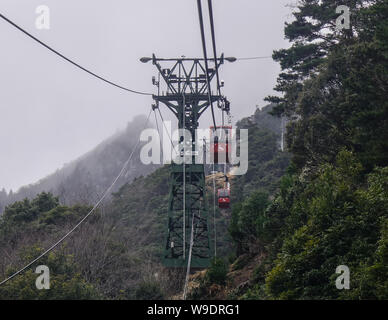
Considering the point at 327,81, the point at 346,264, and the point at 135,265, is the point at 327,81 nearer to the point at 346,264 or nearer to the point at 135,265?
the point at 346,264

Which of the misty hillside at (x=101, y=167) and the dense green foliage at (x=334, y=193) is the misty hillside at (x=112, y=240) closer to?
the dense green foliage at (x=334, y=193)

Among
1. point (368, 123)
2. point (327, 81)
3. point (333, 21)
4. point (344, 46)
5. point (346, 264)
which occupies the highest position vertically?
point (333, 21)

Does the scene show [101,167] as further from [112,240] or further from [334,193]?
[334,193]

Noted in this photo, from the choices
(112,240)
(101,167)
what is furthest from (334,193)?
(101,167)

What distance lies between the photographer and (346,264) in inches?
352

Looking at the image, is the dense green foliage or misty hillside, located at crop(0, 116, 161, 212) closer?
the dense green foliage

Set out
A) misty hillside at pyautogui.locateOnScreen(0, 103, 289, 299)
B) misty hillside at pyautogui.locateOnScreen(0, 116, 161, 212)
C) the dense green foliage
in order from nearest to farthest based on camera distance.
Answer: the dense green foliage < misty hillside at pyautogui.locateOnScreen(0, 103, 289, 299) < misty hillside at pyautogui.locateOnScreen(0, 116, 161, 212)

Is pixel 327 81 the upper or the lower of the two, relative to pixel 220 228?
upper

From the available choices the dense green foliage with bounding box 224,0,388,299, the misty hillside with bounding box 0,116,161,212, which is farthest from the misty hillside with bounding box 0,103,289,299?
the misty hillside with bounding box 0,116,161,212

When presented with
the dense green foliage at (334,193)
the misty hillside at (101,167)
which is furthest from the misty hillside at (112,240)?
the misty hillside at (101,167)

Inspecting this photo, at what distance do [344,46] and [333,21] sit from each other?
26.3 ft

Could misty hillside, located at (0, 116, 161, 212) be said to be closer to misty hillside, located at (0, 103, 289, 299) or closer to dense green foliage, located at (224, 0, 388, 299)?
misty hillside, located at (0, 103, 289, 299)

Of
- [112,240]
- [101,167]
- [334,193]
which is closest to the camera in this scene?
[334,193]
